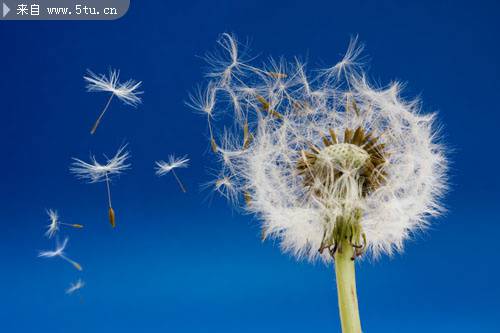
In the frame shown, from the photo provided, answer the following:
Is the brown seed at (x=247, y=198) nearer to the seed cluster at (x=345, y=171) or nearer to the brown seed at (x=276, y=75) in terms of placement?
the seed cluster at (x=345, y=171)

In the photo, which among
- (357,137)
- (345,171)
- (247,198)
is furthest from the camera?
(247,198)

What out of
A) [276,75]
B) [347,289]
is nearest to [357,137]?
[276,75]

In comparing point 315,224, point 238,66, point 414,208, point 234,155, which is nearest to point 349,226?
point 315,224

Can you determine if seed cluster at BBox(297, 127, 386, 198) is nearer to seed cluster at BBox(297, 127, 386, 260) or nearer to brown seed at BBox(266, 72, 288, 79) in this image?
seed cluster at BBox(297, 127, 386, 260)

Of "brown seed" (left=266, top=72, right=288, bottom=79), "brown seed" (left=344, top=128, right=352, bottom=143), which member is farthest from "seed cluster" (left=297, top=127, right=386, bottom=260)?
"brown seed" (left=266, top=72, right=288, bottom=79)

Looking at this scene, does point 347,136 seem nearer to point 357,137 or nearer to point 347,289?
point 357,137

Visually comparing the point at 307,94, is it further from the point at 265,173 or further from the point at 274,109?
the point at 265,173
